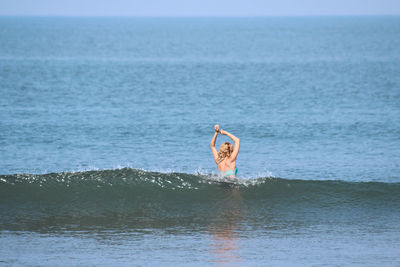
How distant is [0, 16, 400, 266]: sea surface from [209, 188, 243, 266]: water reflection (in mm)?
37

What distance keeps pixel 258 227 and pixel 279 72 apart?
42656 millimetres

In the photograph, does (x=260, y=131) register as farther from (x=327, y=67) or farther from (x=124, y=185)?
(x=327, y=67)

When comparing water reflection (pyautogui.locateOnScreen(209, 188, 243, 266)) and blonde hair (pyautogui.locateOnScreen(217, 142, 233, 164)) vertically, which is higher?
blonde hair (pyautogui.locateOnScreen(217, 142, 233, 164))

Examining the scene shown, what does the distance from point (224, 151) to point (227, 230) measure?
2.30 metres

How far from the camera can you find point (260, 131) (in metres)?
26.5

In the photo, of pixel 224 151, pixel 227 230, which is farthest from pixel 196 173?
pixel 227 230

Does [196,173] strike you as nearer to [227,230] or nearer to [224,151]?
Answer: [224,151]

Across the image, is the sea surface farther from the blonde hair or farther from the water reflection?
the blonde hair

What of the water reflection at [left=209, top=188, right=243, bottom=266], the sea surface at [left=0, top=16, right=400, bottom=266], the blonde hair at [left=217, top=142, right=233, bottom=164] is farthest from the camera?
the blonde hair at [left=217, top=142, right=233, bottom=164]

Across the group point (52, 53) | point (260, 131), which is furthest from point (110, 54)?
point (260, 131)

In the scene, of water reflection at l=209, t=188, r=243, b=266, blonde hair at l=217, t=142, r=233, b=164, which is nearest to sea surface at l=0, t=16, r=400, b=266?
water reflection at l=209, t=188, r=243, b=266

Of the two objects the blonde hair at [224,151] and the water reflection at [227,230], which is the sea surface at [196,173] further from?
the blonde hair at [224,151]

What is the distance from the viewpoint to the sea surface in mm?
11562

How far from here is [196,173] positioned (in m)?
17.2
